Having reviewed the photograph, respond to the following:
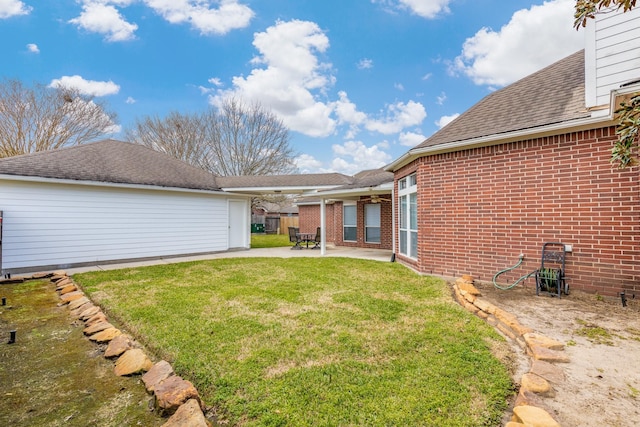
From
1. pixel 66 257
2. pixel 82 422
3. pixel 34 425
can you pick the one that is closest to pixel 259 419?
pixel 82 422

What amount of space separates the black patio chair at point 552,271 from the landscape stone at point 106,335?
21.4 feet

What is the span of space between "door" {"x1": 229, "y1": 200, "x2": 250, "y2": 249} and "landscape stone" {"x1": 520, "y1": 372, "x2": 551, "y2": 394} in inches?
484

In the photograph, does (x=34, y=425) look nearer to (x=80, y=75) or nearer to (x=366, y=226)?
(x=366, y=226)

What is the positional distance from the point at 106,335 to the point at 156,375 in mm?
1490

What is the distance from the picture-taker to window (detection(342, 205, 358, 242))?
→ 46.4 feet

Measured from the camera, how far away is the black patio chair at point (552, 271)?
512 centimetres

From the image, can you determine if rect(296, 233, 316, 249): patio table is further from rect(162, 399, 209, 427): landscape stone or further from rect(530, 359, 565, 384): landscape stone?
rect(162, 399, 209, 427): landscape stone

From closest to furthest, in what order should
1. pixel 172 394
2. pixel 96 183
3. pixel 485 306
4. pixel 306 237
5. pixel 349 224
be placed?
pixel 172 394 < pixel 485 306 < pixel 96 183 < pixel 349 224 < pixel 306 237

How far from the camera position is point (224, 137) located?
24125 mm

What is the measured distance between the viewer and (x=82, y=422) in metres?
2.13

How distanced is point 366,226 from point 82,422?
12135 millimetres

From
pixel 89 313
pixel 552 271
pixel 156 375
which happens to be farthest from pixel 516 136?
pixel 89 313

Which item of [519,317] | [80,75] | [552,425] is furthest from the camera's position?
[80,75]

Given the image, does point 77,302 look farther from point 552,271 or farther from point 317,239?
point 317,239
